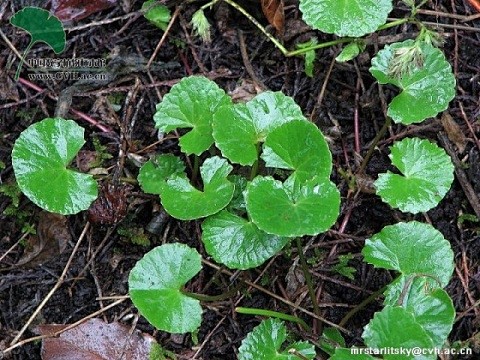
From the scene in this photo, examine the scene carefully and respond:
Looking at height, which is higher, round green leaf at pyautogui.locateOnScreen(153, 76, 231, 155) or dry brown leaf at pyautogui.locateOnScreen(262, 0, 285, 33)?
dry brown leaf at pyautogui.locateOnScreen(262, 0, 285, 33)

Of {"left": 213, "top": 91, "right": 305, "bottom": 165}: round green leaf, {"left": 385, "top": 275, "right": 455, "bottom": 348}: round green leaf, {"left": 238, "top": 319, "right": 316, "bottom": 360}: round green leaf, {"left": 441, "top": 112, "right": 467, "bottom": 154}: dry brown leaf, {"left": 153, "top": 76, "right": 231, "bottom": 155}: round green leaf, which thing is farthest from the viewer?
{"left": 441, "top": 112, "right": 467, "bottom": 154}: dry brown leaf

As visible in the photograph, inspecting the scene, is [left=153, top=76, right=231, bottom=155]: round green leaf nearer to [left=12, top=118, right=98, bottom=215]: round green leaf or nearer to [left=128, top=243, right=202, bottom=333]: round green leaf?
[left=12, top=118, right=98, bottom=215]: round green leaf

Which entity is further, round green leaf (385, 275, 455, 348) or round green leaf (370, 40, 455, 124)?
round green leaf (370, 40, 455, 124)

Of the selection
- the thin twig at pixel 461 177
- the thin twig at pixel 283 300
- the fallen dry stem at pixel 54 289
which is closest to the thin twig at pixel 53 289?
the fallen dry stem at pixel 54 289

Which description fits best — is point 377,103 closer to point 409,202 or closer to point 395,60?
point 395,60

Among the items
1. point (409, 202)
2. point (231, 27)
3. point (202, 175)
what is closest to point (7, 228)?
point (202, 175)

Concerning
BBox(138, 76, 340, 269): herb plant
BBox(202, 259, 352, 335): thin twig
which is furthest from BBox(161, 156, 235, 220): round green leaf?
BBox(202, 259, 352, 335): thin twig

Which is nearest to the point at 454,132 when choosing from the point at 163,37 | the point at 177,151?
the point at 177,151

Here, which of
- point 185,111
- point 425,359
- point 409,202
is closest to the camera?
point 425,359
